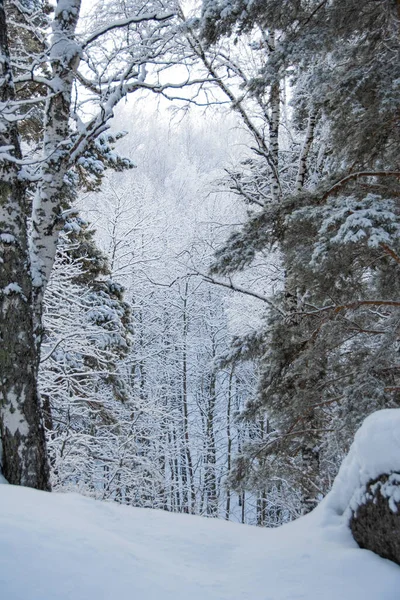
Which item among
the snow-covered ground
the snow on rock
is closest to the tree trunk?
the snow-covered ground

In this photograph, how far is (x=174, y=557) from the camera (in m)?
2.30

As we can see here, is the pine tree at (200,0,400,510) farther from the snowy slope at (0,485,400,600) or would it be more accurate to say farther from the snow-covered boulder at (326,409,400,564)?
the snowy slope at (0,485,400,600)

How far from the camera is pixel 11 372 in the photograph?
3824 mm

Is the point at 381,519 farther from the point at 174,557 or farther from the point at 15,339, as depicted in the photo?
the point at 15,339

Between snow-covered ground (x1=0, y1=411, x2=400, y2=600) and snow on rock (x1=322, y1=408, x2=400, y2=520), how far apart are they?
11 mm

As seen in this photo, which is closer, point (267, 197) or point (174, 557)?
point (174, 557)

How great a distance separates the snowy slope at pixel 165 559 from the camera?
1.64m

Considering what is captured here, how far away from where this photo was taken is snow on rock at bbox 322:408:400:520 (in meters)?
2.17

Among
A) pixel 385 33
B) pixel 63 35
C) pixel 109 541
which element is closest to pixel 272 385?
pixel 109 541

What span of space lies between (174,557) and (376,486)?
1.08 meters

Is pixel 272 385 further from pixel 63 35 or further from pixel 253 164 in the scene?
pixel 253 164

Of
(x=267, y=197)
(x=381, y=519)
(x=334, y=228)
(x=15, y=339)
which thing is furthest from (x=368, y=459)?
(x=267, y=197)

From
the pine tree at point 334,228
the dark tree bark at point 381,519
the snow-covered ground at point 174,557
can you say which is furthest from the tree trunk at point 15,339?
the dark tree bark at point 381,519

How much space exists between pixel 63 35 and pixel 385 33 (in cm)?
318
